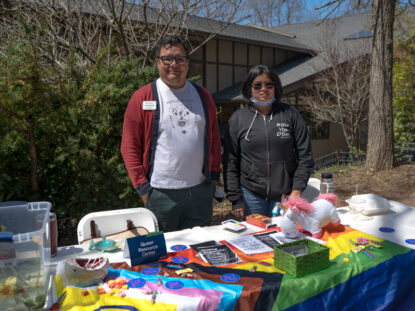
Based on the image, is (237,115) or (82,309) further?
(237,115)

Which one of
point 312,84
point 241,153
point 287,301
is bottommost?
point 287,301

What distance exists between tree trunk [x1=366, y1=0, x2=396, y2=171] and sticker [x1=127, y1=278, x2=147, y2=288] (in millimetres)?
6958

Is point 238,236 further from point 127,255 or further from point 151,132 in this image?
point 151,132

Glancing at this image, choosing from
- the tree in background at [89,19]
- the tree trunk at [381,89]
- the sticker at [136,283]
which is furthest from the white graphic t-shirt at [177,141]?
the tree trunk at [381,89]

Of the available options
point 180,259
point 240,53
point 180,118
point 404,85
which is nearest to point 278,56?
point 240,53

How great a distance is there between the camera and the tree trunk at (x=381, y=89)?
7.07 metres

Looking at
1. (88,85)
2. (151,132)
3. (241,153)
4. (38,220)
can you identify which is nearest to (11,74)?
(88,85)

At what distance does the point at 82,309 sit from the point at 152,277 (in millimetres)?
322

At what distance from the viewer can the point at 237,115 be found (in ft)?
8.73

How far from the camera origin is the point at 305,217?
199 cm

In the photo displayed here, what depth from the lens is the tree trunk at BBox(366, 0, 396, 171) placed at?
7.07 meters

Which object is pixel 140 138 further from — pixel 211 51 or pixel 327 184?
pixel 211 51

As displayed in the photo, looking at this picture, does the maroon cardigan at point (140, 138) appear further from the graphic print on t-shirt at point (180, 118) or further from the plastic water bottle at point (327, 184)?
the plastic water bottle at point (327, 184)

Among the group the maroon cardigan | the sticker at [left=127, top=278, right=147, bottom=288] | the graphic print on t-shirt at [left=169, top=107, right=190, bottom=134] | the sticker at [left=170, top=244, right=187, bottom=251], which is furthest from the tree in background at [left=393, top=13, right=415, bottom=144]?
the sticker at [left=127, top=278, right=147, bottom=288]
